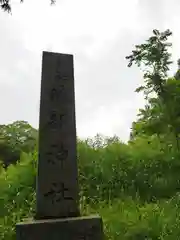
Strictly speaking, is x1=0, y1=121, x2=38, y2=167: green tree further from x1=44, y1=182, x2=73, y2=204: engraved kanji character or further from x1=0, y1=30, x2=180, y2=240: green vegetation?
x1=44, y1=182, x2=73, y2=204: engraved kanji character

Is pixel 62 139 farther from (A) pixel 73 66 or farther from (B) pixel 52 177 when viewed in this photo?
(A) pixel 73 66

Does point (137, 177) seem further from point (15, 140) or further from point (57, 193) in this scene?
point (15, 140)

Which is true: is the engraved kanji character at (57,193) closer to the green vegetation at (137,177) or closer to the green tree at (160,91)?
the green vegetation at (137,177)

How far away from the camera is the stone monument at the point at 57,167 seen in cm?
343

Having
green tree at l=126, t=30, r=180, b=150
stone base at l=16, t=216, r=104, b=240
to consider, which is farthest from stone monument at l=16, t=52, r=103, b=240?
green tree at l=126, t=30, r=180, b=150

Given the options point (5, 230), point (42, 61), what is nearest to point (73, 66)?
point (42, 61)

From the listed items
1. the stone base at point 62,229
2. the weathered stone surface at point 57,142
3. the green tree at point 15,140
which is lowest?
the stone base at point 62,229

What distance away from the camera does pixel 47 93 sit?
4.22m

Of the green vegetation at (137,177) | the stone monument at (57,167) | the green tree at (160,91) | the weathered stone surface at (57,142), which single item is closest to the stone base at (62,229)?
the stone monument at (57,167)

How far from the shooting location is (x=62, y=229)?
11.2 feet

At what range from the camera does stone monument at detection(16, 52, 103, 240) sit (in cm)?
343

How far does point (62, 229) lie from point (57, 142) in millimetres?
1004

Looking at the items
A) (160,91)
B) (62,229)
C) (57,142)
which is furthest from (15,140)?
(62,229)

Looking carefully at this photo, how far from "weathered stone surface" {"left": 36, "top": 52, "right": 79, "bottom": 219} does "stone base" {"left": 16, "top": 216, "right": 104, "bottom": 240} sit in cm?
26
